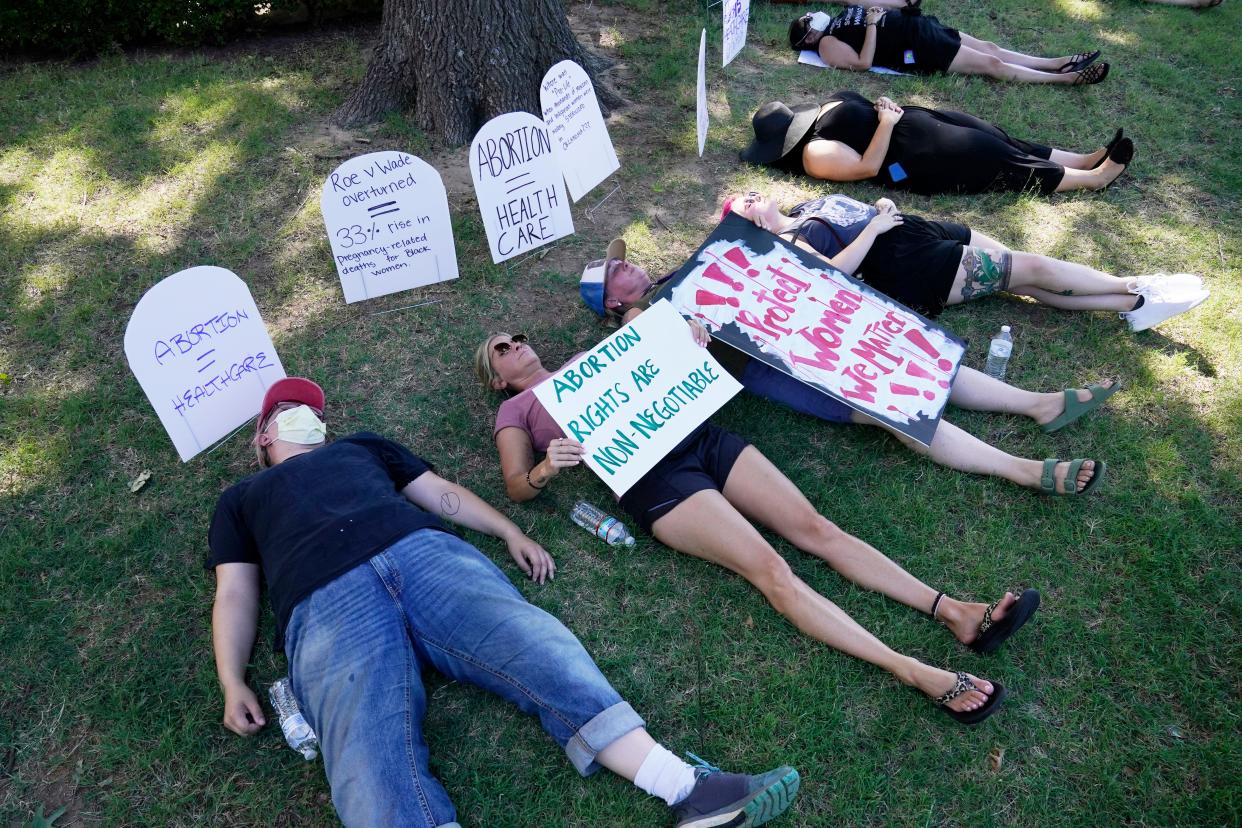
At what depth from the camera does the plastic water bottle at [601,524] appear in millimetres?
3439

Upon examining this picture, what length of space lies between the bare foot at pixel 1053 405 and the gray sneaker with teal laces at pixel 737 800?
2.27 meters

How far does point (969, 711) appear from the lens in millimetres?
2736

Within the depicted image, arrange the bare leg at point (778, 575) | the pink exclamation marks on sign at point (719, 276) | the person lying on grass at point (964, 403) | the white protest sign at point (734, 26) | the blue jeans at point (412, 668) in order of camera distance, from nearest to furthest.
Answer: the blue jeans at point (412, 668) → the bare leg at point (778, 575) → the person lying on grass at point (964, 403) → the pink exclamation marks on sign at point (719, 276) → the white protest sign at point (734, 26)

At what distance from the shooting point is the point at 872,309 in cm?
396

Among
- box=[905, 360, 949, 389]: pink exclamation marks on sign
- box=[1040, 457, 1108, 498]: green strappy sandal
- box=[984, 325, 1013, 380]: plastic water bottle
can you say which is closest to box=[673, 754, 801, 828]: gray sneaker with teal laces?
box=[1040, 457, 1108, 498]: green strappy sandal

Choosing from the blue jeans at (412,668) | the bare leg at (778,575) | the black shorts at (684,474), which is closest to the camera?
the blue jeans at (412,668)

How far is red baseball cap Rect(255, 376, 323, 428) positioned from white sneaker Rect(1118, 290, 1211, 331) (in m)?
4.22

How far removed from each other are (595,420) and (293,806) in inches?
68.8

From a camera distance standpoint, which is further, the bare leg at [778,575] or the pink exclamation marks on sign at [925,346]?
the pink exclamation marks on sign at [925,346]

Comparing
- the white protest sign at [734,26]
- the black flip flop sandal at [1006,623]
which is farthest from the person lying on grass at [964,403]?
the white protest sign at [734,26]

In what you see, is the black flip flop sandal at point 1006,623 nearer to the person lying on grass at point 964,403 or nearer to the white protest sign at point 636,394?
the person lying on grass at point 964,403

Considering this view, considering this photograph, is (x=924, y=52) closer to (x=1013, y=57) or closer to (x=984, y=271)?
(x=1013, y=57)

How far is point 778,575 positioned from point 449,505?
138 centimetres

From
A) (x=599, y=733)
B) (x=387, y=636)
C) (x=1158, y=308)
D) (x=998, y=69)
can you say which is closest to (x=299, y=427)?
(x=387, y=636)
